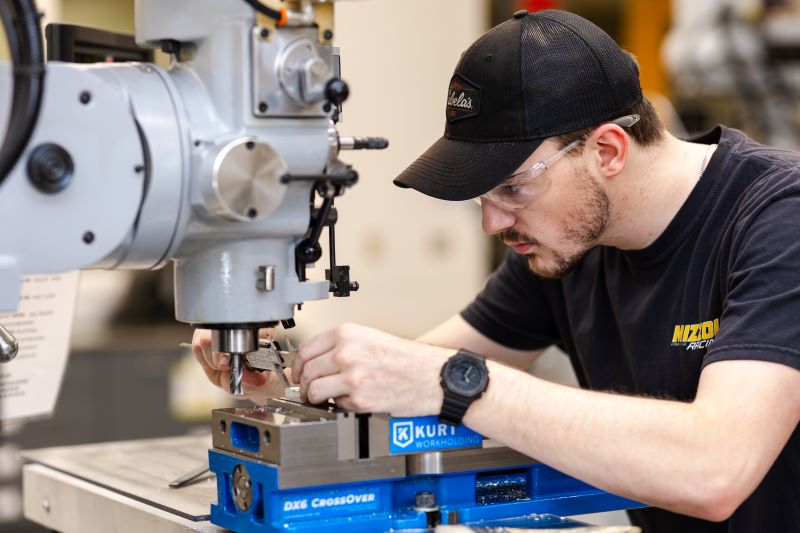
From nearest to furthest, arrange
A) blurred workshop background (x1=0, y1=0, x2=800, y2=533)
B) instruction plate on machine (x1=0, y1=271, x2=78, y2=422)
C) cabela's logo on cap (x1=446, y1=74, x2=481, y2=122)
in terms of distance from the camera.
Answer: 1. cabela's logo on cap (x1=446, y1=74, x2=481, y2=122)
2. instruction plate on machine (x1=0, y1=271, x2=78, y2=422)
3. blurred workshop background (x1=0, y1=0, x2=800, y2=533)

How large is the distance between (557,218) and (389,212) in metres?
3.20

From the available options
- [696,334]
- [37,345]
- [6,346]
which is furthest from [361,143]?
[37,345]

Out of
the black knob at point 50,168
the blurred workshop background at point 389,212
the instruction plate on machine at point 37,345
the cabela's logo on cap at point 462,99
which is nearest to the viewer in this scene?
the black knob at point 50,168

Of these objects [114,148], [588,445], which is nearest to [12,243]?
[114,148]

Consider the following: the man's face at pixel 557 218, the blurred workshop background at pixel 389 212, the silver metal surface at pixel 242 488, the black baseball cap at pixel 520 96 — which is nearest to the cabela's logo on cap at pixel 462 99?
the black baseball cap at pixel 520 96

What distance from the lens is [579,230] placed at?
163cm

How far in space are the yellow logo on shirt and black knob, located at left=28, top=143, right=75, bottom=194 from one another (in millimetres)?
930

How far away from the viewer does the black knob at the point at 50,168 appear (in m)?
1.11

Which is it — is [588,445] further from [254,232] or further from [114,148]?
[114,148]

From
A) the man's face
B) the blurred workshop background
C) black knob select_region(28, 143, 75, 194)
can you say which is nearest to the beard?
the man's face

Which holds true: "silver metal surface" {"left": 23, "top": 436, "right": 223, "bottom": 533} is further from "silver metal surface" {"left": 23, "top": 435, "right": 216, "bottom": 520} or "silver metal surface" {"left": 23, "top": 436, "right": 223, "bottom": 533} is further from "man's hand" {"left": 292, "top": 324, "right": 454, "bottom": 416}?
"man's hand" {"left": 292, "top": 324, "right": 454, "bottom": 416}

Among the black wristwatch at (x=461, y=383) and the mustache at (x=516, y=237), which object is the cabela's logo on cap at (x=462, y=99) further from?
the black wristwatch at (x=461, y=383)

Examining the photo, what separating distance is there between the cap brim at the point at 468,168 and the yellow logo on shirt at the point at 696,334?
0.37 meters

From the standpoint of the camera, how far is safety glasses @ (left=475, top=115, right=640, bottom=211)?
1.55 m
